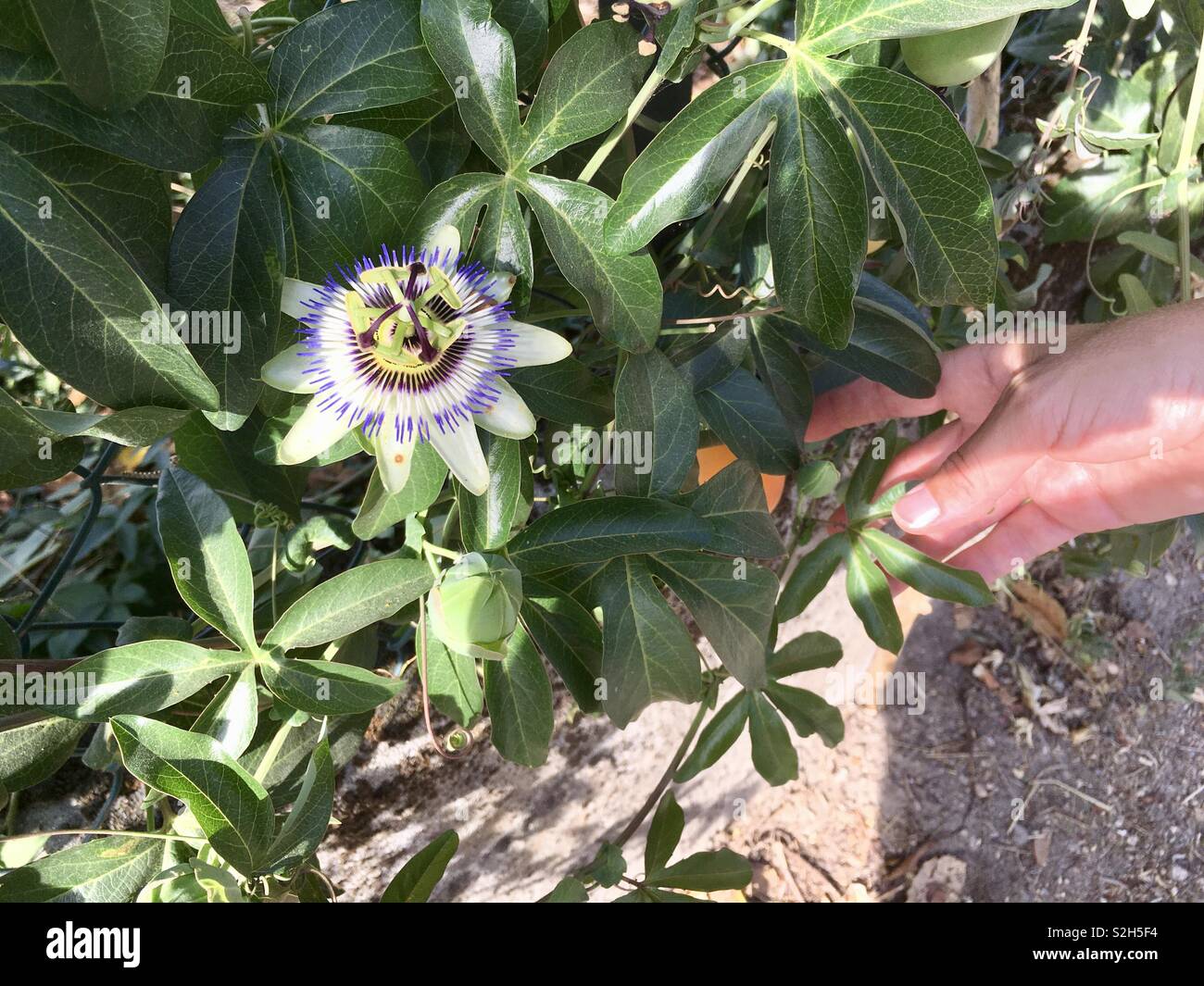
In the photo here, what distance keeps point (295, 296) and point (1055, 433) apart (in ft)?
3.42

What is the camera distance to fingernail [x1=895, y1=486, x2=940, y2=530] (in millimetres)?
1393

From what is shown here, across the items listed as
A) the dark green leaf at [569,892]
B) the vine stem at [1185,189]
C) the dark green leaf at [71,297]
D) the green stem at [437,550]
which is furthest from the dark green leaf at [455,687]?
the vine stem at [1185,189]

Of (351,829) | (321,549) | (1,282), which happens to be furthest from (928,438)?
(1,282)

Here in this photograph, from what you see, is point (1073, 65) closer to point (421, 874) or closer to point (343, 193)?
point (343, 193)

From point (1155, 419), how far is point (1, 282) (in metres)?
1.36

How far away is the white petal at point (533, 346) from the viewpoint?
2.88 feet

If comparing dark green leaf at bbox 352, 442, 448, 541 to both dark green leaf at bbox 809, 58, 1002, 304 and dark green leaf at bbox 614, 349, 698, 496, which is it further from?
dark green leaf at bbox 809, 58, 1002, 304

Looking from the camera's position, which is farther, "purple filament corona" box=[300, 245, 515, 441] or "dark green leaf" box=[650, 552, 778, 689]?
"dark green leaf" box=[650, 552, 778, 689]

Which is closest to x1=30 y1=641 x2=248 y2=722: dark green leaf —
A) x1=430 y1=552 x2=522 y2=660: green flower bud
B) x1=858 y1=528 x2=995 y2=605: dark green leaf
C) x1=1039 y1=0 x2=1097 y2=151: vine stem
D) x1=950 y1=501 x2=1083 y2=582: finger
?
x1=430 y1=552 x2=522 y2=660: green flower bud

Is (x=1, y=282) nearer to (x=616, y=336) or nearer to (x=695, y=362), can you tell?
(x=616, y=336)

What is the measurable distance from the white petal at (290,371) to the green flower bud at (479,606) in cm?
23

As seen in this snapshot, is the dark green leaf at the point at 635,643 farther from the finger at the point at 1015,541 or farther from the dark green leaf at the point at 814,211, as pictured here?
the finger at the point at 1015,541

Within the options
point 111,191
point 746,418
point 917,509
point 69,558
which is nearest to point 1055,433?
point 917,509

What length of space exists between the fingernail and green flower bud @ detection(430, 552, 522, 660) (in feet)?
2.46
